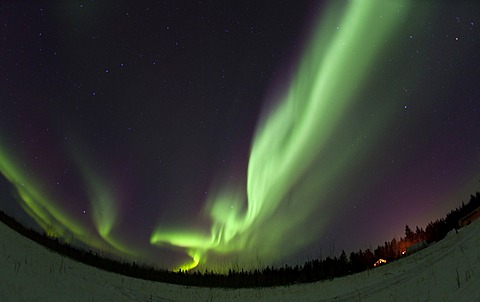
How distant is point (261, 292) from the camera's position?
20656mm

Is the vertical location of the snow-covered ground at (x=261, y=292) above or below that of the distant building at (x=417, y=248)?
below

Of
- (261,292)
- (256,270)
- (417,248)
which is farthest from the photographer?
(256,270)

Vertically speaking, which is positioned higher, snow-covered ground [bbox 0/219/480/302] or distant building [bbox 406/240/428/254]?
distant building [bbox 406/240/428/254]

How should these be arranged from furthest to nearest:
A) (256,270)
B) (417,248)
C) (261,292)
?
(256,270), (417,248), (261,292)

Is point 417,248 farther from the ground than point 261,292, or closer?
farther from the ground

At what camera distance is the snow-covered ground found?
1176 cm

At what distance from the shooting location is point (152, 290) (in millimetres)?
17938

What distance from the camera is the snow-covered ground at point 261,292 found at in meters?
11.8

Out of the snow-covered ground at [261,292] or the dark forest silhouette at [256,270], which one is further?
the dark forest silhouette at [256,270]

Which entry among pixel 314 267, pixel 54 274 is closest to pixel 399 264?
pixel 54 274

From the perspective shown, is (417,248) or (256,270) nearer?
(417,248)

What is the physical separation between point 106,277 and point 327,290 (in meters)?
9.25

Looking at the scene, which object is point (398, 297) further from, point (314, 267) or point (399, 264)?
point (314, 267)

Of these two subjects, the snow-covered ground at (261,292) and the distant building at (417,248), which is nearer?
the snow-covered ground at (261,292)
